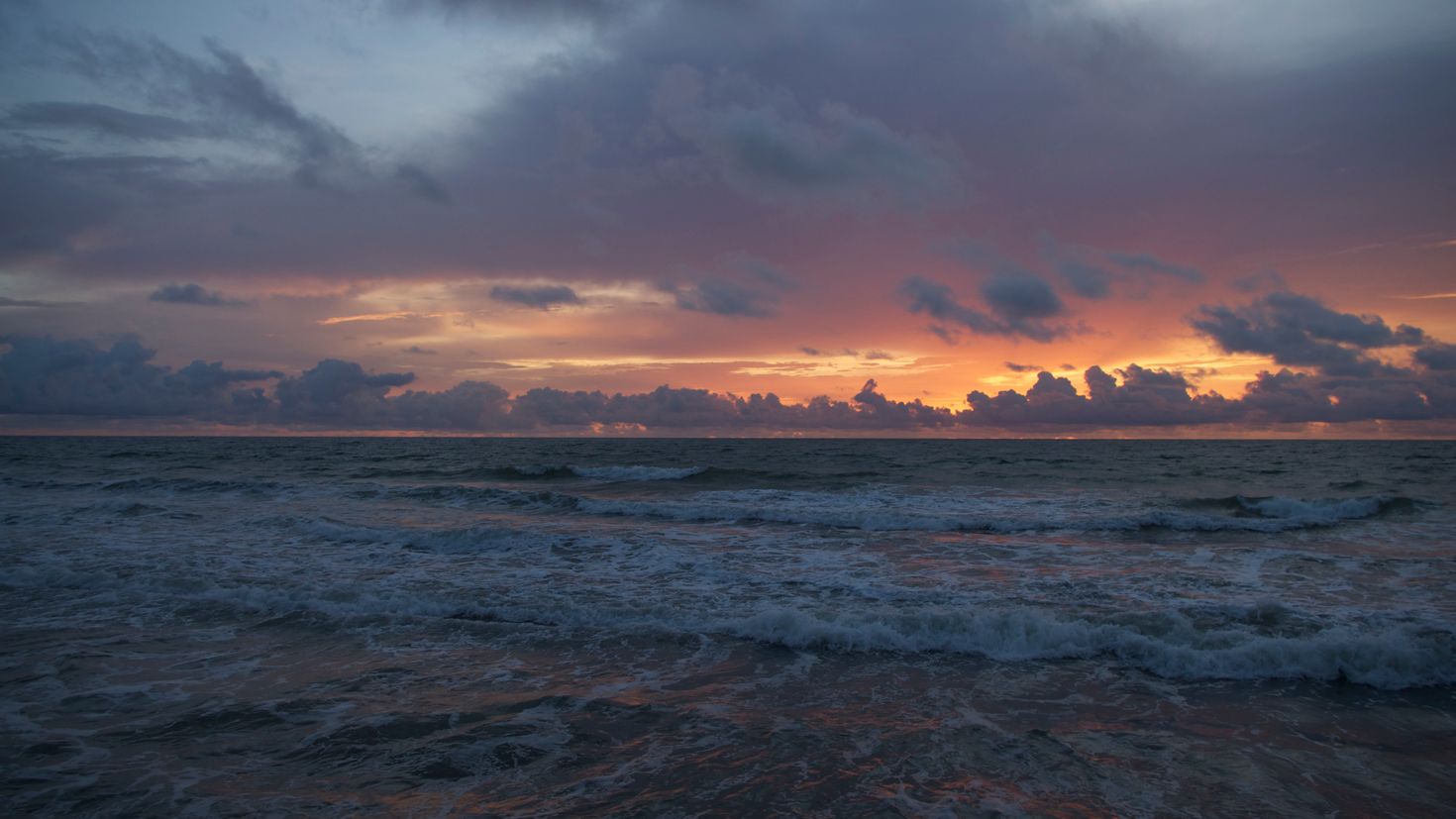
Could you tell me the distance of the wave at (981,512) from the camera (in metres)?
22.0

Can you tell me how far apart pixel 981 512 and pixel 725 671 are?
1778 centimetres

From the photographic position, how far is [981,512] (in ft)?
81.3

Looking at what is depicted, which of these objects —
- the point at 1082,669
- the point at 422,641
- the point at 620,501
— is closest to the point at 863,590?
the point at 1082,669

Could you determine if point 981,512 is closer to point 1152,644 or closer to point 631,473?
Answer: point 1152,644

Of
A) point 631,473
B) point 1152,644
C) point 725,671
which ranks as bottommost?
point 725,671

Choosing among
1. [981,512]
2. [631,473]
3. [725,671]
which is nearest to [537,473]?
[631,473]

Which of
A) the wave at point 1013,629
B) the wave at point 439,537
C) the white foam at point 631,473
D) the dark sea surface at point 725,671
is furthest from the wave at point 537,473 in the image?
the wave at point 1013,629

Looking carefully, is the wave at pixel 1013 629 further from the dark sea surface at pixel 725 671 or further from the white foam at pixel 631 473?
the white foam at pixel 631 473

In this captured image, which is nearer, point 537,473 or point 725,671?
point 725,671

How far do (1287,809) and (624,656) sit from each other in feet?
23.7

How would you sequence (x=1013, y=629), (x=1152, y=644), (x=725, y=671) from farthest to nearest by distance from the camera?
(x=1013, y=629)
(x=1152, y=644)
(x=725, y=671)

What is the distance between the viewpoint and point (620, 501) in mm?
29156

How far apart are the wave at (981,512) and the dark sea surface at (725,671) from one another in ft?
4.44

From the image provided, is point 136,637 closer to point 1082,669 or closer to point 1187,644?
point 1082,669
